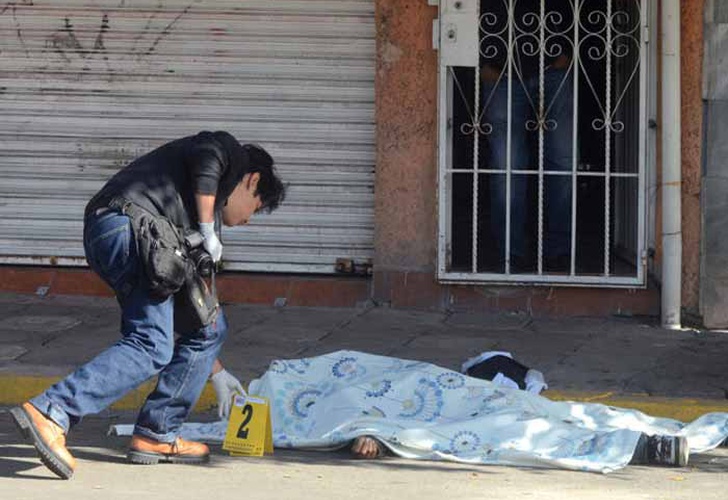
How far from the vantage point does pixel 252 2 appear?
10617 millimetres

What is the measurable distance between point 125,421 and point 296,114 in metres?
3.22

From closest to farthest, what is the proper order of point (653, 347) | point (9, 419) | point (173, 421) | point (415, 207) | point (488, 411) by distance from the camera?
point (173, 421) → point (488, 411) → point (9, 419) → point (653, 347) → point (415, 207)

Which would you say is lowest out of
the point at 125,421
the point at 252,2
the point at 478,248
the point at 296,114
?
the point at 125,421

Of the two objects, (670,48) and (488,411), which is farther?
(670,48)

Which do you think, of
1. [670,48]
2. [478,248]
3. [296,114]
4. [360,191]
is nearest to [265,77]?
[296,114]

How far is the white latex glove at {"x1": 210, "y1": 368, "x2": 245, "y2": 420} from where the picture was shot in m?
7.28

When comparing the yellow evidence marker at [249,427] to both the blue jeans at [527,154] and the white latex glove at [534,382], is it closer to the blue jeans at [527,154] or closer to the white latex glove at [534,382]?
the white latex glove at [534,382]

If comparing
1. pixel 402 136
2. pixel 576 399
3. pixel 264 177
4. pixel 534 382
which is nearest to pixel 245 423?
pixel 264 177

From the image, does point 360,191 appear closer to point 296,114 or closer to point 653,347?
point 296,114

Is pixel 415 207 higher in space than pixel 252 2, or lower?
lower

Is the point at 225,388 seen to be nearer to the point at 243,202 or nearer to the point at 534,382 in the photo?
the point at 243,202

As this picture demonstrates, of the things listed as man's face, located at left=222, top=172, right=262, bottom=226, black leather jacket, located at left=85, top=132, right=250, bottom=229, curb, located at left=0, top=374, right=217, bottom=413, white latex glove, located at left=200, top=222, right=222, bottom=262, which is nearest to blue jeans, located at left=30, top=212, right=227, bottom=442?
black leather jacket, located at left=85, top=132, right=250, bottom=229

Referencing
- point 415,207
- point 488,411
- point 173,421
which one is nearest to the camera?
point 173,421

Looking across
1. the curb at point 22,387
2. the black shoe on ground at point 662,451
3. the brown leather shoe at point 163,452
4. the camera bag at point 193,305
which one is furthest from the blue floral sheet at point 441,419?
the curb at point 22,387
